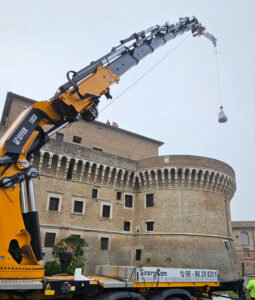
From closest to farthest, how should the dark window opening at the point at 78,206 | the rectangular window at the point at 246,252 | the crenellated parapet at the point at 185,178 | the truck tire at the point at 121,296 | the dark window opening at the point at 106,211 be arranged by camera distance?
the truck tire at the point at 121,296, the dark window opening at the point at 78,206, the dark window opening at the point at 106,211, the crenellated parapet at the point at 185,178, the rectangular window at the point at 246,252

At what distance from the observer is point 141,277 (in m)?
7.02

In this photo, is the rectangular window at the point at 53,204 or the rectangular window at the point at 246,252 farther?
the rectangular window at the point at 246,252

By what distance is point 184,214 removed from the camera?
2219 centimetres

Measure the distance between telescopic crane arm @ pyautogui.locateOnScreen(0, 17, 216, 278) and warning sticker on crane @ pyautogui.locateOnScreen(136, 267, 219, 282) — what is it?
272cm

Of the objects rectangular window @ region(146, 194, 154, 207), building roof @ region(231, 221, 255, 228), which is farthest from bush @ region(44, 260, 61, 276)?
building roof @ region(231, 221, 255, 228)

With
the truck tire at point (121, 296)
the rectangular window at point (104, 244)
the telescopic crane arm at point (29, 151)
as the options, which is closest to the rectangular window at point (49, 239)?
the rectangular window at point (104, 244)

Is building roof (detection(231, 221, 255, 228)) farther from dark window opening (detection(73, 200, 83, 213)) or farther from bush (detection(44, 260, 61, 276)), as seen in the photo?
bush (detection(44, 260, 61, 276))

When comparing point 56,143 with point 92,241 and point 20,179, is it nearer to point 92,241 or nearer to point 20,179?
point 92,241

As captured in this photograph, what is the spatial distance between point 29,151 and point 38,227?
1.98 m

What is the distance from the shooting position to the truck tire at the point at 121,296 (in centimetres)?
641

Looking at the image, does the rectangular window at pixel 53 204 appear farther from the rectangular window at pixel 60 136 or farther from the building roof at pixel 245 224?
the building roof at pixel 245 224

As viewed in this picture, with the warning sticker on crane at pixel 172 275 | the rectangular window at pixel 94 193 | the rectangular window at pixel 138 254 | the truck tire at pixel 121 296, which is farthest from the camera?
the rectangular window at pixel 138 254

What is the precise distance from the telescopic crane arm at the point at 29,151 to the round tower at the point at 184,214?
15533 millimetres

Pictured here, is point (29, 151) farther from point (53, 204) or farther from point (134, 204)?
point (134, 204)
